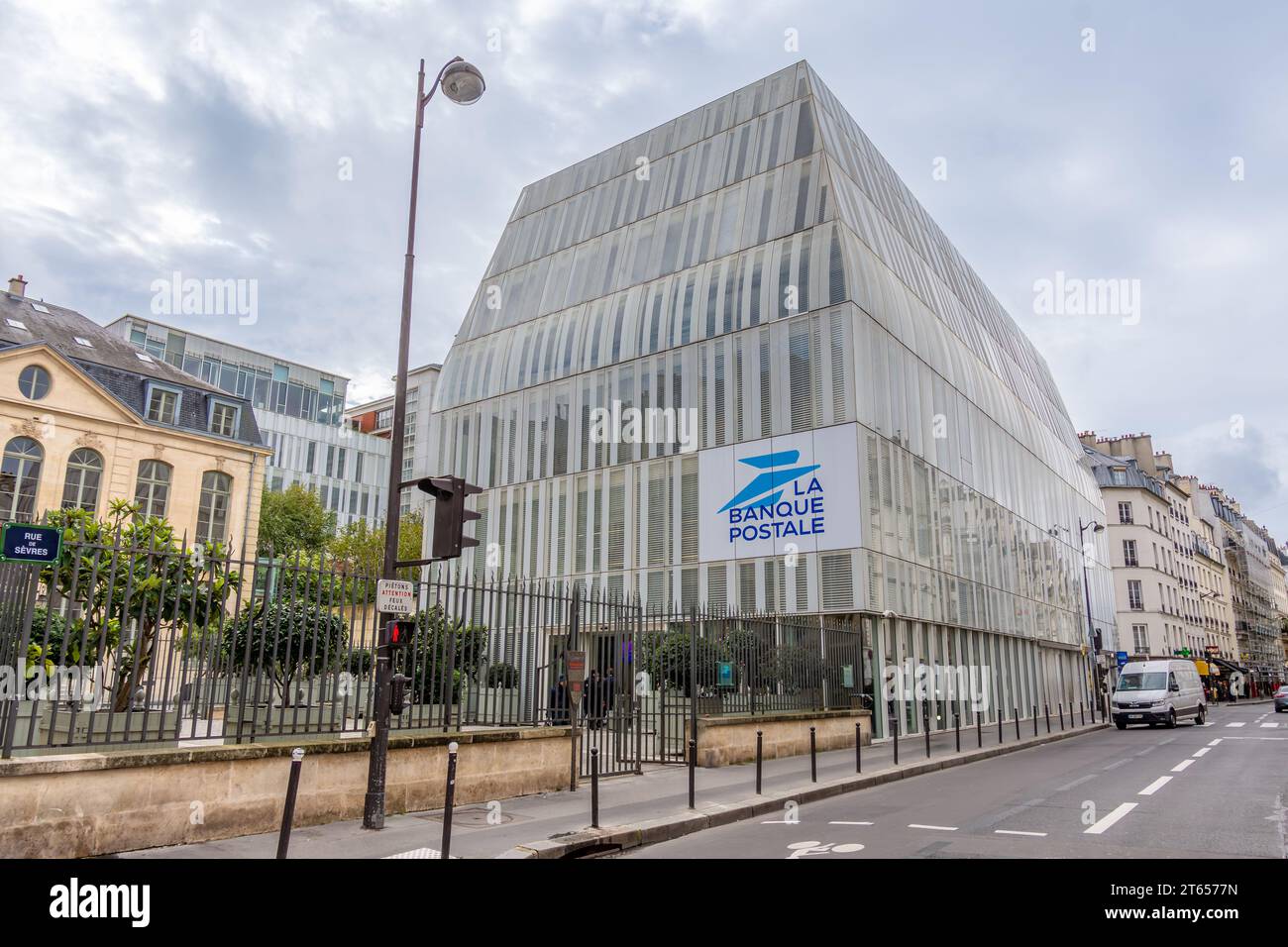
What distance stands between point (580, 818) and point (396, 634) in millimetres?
2983

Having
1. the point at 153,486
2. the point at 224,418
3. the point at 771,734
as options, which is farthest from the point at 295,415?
the point at 771,734

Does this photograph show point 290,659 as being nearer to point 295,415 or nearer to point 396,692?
point 396,692

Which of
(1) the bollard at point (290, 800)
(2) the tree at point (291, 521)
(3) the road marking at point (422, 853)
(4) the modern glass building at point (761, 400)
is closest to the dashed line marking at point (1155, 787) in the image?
(3) the road marking at point (422, 853)

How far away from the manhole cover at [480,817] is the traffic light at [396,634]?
2.09m

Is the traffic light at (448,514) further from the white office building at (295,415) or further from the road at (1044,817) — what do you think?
the white office building at (295,415)

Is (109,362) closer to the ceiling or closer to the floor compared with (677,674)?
closer to the ceiling

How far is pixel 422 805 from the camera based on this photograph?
10.0m

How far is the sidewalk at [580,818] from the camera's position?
7891mm

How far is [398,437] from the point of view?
9.46 meters

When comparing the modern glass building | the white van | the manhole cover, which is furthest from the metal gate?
the white van

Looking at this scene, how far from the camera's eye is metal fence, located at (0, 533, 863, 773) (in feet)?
25.0

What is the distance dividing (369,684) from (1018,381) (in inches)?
1615

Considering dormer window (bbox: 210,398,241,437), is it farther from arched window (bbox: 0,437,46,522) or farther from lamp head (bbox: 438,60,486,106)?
lamp head (bbox: 438,60,486,106)
